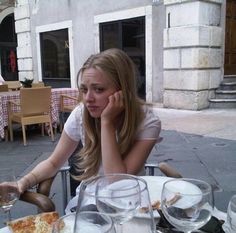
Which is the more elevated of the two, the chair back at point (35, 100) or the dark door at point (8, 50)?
the dark door at point (8, 50)

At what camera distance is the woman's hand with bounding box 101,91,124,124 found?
170 centimetres

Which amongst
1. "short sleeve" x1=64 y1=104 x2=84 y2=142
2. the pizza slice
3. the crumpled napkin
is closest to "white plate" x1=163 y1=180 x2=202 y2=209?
the crumpled napkin

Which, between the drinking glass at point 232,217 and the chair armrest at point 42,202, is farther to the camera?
the chair armrest at point 42,202

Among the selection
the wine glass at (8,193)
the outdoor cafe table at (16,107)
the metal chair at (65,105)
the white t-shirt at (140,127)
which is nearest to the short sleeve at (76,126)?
the white t-shirt at (140,127)

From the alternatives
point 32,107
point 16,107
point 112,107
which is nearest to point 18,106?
point 16,107

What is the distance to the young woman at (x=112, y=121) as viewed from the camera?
5.47ft

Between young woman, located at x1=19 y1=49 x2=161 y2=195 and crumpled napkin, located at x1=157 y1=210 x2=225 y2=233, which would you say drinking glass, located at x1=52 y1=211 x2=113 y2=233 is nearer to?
crumpled napkin, located at x1=157 y1=210 x2=225 y2=233

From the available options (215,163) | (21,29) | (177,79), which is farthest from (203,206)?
(21,29)

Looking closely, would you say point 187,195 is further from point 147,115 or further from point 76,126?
point 76,126

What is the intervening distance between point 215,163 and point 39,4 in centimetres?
1012

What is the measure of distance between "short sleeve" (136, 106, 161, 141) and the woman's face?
0.71ft

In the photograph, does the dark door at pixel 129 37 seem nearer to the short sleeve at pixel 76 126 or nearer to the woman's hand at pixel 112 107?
the short sleeve at pixel 76 126

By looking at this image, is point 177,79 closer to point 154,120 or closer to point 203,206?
point 154,120

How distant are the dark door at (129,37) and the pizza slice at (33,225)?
8.08 metres
